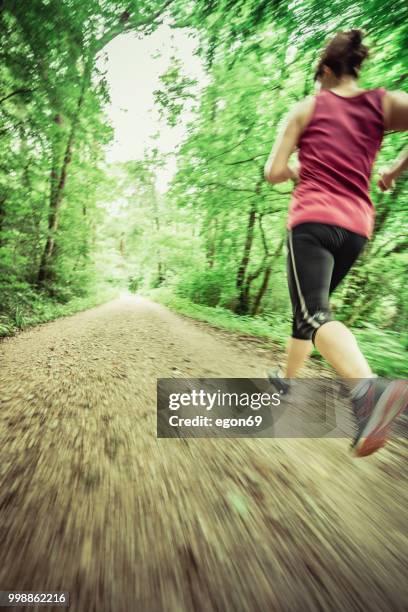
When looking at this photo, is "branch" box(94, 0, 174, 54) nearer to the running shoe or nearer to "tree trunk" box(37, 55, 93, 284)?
"tree trunk" box(37, 55, 93, 284)

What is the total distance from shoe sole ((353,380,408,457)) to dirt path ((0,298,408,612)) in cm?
35

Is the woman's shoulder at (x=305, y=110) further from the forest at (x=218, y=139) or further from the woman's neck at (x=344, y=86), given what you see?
the forest at (x=218, y=139)

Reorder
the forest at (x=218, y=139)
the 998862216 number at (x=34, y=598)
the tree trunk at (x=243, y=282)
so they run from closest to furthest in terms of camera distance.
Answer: the 998862216 number at (x=34, y=598)
the forest at (x=218, y=139)
the tree trunk at (x=243, y=282)

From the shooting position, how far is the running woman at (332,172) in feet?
4.33

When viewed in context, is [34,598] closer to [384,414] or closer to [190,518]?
A: [190,518]

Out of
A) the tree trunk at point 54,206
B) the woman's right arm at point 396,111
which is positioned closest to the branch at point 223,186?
the woman's right arm at point 396,111

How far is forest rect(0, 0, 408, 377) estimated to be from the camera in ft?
11.1

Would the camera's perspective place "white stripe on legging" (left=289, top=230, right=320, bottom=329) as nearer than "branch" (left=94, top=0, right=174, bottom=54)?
Yes

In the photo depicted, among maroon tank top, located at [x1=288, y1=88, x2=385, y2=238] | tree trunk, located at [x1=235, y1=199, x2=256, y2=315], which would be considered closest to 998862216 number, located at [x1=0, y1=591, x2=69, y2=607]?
maroon tank top, located at [x1=288, y1=88, x2=385, y2=238]

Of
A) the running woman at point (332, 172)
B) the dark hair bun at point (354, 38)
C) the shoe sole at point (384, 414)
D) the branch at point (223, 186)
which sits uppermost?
the branch at point (223, 186)

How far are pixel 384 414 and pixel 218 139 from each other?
Result: 255 inches

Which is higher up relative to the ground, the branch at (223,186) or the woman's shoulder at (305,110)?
the branch at (223,186)

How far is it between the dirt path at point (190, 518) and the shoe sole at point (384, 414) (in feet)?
1.15

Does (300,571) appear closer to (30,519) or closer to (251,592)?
(251,592)
